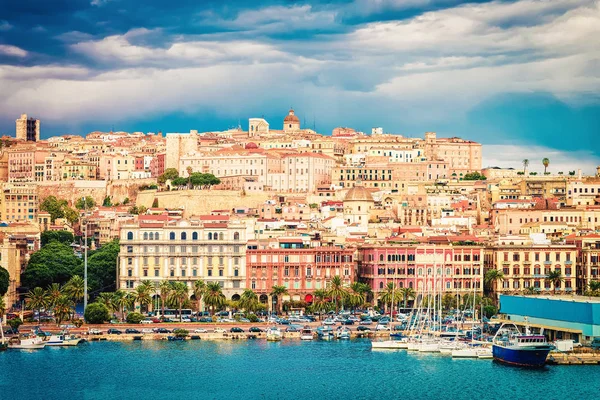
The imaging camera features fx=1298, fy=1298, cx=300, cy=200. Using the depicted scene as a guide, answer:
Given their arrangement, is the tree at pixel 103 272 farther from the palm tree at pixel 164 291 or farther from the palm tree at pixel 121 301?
the palm tree at pixel 164 291

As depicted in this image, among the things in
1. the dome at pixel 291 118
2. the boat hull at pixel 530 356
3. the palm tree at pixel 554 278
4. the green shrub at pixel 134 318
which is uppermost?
the dome at pixel 291 118

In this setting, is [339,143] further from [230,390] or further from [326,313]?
[230,390]

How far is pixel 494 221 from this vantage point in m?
115

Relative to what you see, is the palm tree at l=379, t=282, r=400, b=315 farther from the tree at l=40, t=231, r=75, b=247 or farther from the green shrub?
the tree at l=40, t=231, r=75, b=247

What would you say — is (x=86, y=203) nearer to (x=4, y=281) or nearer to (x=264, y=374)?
(x=4, y=281)

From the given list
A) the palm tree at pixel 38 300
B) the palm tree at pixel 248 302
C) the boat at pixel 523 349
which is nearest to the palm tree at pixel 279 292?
the palm tree at pixel 248 302

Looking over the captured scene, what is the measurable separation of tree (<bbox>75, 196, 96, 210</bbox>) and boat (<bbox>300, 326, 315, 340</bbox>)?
62.8m

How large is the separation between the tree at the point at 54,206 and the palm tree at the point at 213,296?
167 ft

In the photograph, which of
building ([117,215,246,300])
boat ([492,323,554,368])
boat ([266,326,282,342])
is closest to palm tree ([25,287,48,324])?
building ([117,215,246,300])

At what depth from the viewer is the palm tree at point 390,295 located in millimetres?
88625

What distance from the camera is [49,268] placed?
316 ft

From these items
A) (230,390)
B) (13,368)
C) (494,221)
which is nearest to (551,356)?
(230,390)

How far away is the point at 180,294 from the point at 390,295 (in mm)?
14617

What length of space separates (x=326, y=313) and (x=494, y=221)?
103 feet
